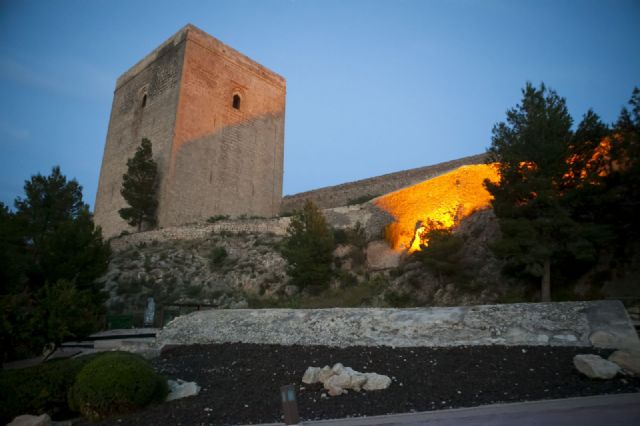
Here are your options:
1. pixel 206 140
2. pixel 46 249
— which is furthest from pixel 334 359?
pixel 206 140

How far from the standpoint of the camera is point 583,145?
1216cm

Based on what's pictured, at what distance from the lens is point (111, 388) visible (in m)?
5.20

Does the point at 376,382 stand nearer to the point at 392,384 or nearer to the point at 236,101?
the point at 392,384

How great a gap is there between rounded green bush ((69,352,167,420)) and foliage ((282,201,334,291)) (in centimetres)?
1135

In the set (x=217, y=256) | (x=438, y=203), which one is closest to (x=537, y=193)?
(x=438, y=203)

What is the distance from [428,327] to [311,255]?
10262 mm

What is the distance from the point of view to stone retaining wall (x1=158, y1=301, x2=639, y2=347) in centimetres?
616

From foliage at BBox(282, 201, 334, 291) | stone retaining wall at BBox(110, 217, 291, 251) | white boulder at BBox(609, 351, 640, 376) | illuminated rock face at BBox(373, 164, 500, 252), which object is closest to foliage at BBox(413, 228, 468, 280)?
illuminated rock face at BBox(373, 164, 500, 252)

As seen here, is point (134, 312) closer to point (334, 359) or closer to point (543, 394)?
point (334, 359)

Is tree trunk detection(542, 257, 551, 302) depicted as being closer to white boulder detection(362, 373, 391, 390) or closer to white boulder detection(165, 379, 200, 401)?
white boulder detection(362, 373, 391, 390)

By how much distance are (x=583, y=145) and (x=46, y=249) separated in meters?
17.1

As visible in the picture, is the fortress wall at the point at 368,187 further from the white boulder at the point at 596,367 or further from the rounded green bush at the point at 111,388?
the rounded green bush at the point at 111,388

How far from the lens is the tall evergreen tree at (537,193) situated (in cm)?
1091

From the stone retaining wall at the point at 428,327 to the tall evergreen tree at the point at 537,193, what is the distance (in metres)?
4.57
